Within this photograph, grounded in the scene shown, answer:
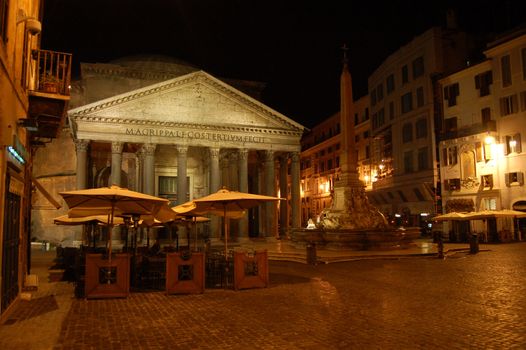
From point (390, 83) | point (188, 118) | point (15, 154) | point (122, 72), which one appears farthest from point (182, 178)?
point (15, 154)

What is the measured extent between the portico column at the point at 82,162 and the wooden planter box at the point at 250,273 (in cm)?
2211

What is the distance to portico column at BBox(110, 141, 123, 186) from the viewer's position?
3058 centimetres

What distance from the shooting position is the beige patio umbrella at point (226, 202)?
12.2 metres

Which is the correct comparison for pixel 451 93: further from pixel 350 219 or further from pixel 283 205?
pixel 350 219

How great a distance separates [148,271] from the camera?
12.0 meters

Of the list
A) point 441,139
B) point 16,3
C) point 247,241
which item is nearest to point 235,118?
point 247,241

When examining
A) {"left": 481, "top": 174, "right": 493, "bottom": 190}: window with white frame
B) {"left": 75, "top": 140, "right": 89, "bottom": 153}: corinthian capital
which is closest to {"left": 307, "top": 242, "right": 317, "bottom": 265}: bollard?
{"left": 75, "top": 140, "right": 89, "bottom": 153}: corinthian capital

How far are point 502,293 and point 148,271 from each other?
837cm

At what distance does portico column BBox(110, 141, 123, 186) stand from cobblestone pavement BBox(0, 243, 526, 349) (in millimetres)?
21294

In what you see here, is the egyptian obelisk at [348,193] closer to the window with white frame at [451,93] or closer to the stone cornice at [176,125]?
the stone cornice at [176,125]

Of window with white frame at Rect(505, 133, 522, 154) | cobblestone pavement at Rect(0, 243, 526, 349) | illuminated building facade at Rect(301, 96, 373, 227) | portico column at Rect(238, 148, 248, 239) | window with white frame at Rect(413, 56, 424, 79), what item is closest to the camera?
cobblestone pavement at Rect(0, 243, 526, 349)

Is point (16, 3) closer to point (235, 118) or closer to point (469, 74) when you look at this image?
point (235, 118)

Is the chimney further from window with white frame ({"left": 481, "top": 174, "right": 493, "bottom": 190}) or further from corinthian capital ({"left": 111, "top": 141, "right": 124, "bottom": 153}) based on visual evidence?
corinthian capital ({"left": 111, "top": 141, "right": 124, "bottom": 153})

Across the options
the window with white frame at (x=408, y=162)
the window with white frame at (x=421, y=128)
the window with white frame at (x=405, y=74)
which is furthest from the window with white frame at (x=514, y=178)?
the window with white frame at (x=405, y=74)
